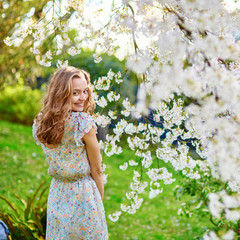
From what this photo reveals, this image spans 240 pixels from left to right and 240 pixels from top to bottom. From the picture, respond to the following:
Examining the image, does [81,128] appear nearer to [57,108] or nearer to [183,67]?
[57,108]

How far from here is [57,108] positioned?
2047 mm

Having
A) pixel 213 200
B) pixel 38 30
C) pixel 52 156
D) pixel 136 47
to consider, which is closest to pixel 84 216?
pixel 52 156

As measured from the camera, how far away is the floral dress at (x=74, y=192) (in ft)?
6.75

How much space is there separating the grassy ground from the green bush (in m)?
2.32

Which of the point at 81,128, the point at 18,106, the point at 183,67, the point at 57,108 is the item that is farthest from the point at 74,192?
the point at 18,106

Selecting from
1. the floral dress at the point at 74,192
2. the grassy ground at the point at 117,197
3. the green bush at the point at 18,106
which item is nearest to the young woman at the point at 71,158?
the floral dress at the point at 74,192

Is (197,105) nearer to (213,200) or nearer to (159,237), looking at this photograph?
(213,200)

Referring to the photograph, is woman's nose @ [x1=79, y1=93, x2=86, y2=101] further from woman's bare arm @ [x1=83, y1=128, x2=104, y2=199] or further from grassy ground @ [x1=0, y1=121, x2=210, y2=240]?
grassy ground @ [x1=0, y1=121, x2=210, y2=240]

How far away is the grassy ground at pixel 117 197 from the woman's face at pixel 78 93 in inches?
42.5

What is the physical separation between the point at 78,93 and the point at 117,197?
12.3 ft

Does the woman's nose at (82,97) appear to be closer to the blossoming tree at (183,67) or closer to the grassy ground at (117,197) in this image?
the blossoming tree at (183,67)

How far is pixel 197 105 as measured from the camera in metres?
1.61

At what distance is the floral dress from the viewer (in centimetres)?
206

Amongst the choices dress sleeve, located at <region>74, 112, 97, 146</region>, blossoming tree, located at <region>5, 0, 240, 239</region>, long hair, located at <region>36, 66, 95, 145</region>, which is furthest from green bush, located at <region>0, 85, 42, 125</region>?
dress sleeve, located at <region>74, 112, 97, 146</region>
